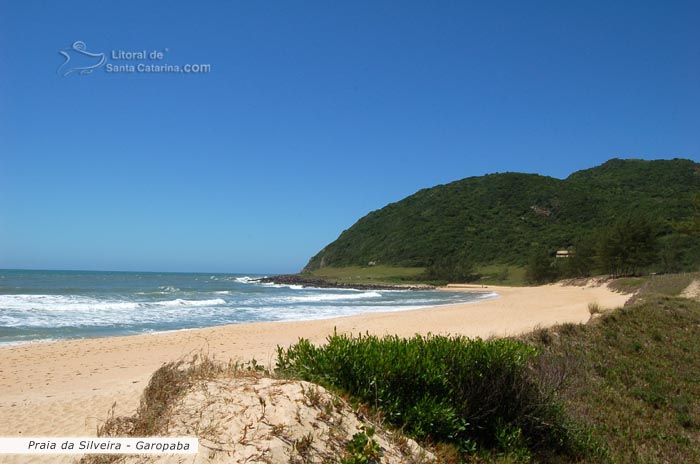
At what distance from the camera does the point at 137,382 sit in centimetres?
1024

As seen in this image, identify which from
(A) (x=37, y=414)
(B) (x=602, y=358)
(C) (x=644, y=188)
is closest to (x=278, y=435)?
(A) (x=37, y=414)

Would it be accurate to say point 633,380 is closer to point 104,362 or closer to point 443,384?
point 443,384

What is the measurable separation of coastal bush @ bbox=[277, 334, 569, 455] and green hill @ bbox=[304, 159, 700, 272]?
83.3 metres

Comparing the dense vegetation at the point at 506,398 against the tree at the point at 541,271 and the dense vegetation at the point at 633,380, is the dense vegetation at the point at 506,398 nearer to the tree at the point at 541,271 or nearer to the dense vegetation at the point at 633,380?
the dense vegetation at the point at 633,380

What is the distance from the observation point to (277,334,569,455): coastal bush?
431 centimetres

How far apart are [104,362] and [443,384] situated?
12061 millimetres

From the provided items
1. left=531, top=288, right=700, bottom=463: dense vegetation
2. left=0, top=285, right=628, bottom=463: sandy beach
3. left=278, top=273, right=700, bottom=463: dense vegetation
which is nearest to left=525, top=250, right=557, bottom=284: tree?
left=0, top=285, right=628, bottom=463: sandy beach

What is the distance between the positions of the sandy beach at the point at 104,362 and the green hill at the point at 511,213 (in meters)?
72.8

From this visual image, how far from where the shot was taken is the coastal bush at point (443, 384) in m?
4.31

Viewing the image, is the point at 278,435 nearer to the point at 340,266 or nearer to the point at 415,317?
the point at 415,317

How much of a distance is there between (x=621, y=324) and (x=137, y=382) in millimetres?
12537

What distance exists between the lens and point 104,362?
44.7 ft

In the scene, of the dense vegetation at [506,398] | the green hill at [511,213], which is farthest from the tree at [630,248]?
the dense vegetation at [506,398]

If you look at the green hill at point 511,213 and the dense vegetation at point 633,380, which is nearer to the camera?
the dense vegetation at point 633,380
